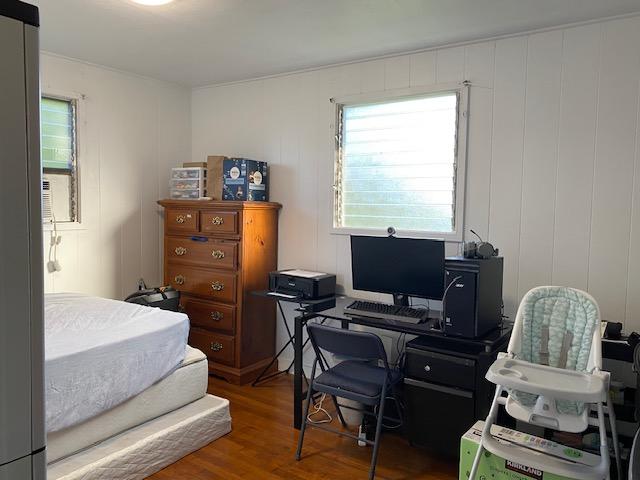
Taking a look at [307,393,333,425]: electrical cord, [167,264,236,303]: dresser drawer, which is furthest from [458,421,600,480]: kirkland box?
[167,264,236,303]: dresser drawer

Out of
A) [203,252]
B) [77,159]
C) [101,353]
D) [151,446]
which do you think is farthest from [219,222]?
[151,446]

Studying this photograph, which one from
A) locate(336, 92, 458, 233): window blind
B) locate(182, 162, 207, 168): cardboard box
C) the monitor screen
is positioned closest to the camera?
the monitor screen

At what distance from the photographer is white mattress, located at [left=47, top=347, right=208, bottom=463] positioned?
92.9 inches

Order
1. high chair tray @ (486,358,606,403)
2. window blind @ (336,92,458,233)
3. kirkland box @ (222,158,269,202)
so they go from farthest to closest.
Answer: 1. kirkland box @ (222,158,269,202)
2. window blind @ (336,92,458,233)
3. high chair tray @ (486,358,606,403)

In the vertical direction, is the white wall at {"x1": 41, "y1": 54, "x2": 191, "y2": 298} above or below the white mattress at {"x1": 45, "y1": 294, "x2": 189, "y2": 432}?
above

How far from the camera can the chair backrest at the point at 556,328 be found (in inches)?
92.8

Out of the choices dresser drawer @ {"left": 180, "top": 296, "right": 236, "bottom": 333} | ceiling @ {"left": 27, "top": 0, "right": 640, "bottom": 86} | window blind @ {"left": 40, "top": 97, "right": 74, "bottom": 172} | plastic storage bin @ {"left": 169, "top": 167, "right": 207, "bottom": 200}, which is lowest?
dresser drawer @ {"left": 180, "top": 296, "right": 236, "bottom": 333}

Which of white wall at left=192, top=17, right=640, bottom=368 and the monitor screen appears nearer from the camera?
white wall at left=192, top=17, right=640, bottom=368

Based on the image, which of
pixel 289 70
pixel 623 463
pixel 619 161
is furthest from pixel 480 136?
pixel 623 463

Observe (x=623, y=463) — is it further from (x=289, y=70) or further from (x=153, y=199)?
(x=153, y=199)

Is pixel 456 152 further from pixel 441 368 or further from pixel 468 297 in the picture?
pixel 441 368

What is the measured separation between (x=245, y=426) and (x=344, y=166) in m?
1.97

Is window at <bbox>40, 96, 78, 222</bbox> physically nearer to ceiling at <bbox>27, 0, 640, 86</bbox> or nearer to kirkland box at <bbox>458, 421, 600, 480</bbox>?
ceiling at <bbox>27, 0, 640, 86</bbox>

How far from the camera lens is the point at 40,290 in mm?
875
